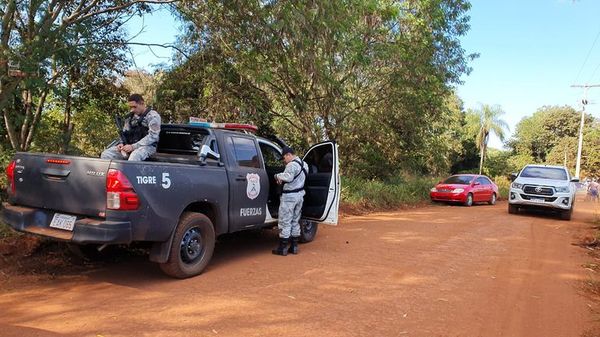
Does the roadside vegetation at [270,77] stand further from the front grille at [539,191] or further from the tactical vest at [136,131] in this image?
the front grille at [539,191]

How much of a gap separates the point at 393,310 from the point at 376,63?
12.0m

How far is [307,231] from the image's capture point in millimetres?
8547

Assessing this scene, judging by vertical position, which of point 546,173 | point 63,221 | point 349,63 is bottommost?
point 63,221

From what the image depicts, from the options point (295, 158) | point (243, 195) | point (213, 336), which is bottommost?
point (213, 336)

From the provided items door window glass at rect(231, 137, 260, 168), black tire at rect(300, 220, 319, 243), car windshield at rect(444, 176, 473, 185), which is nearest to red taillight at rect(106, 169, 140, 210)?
door window glass at rect(231, 137, 260, 168)

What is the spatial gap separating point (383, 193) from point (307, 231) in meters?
8.73

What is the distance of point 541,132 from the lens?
62844 mm

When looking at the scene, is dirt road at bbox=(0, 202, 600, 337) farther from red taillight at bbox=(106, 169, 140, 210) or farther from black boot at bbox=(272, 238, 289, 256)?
red taillight at bbox=(106, 169, 140, 210)

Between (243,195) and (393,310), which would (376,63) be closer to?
(243,195)

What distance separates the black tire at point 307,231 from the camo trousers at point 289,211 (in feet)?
2.92

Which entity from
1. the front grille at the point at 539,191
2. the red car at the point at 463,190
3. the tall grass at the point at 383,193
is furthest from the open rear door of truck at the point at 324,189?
the red car at the point at 463,190

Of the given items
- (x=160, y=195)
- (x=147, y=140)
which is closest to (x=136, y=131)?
(x=147, y=140)

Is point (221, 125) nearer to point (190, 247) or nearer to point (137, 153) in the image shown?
point (137, 153)

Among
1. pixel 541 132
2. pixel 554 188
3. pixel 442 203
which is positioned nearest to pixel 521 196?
pixel 554 188
